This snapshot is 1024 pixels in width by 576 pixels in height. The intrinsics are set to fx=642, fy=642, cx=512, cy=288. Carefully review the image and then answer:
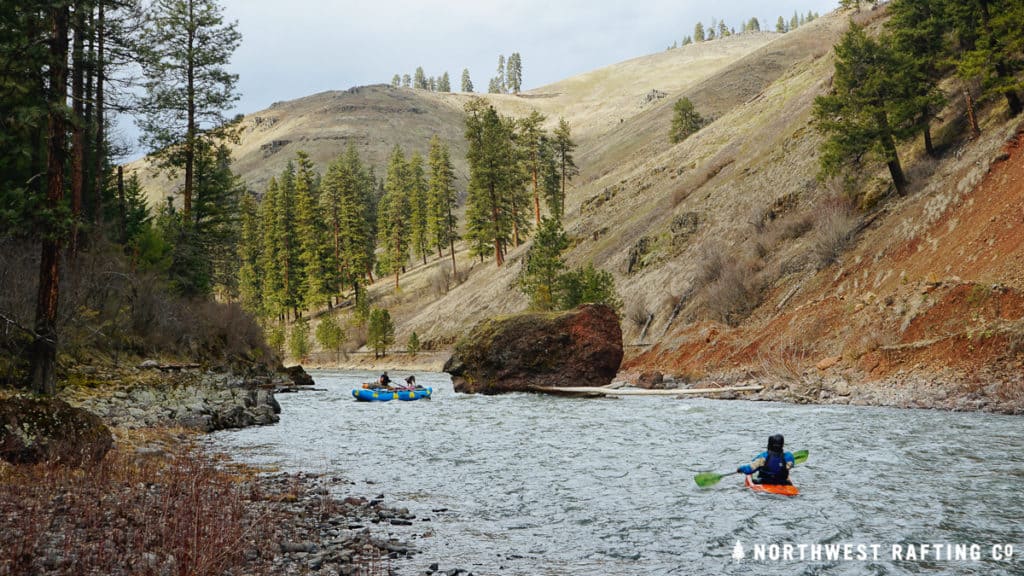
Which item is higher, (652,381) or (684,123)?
(684,123)

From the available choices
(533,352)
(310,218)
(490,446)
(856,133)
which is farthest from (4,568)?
(310,218)

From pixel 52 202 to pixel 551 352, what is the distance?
2156 cm

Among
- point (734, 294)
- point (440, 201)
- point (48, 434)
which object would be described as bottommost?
point (48, 434)

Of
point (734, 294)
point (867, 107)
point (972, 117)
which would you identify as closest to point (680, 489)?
point (734, 294)

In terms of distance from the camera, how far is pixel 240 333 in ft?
116

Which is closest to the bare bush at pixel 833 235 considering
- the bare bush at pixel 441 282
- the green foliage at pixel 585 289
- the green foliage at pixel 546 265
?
the green foliage at pixel 585 289

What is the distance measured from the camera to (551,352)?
31203 mm

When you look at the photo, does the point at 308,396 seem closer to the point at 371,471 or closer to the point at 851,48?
the point at 371,471

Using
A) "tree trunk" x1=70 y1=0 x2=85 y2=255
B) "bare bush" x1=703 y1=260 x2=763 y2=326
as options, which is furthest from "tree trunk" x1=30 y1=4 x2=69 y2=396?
"bare bush" x1=703 y1=260 x2=763 y2=326

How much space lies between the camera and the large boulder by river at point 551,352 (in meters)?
30.9

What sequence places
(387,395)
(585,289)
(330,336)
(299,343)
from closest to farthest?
(387,395), (585,289), (330,336), (299,343)

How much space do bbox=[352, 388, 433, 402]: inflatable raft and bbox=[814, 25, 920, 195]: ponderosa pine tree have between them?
2396 centimetres

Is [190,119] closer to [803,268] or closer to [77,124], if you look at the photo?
[77,124]

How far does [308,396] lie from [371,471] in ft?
66.8
